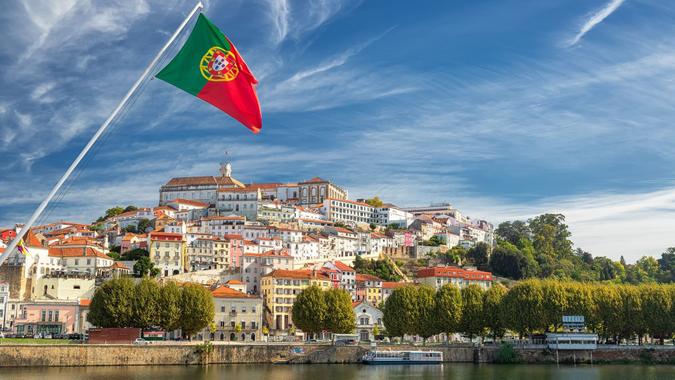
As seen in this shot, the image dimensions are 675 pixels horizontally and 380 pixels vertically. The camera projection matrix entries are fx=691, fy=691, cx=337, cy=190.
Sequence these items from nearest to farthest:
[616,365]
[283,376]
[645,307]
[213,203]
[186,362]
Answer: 1. [283,376]
2. [186,362]
3. [616,365]
4. [645,307]
5. [213,203]

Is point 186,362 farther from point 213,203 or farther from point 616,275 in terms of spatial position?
point 616,275

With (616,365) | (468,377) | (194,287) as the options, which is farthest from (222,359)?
(616,365)

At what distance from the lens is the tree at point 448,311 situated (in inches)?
2485

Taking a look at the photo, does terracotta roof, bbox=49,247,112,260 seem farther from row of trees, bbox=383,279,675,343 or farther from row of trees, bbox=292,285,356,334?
row of trees, bbox=383,279,675,343

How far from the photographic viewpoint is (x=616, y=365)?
191 feet

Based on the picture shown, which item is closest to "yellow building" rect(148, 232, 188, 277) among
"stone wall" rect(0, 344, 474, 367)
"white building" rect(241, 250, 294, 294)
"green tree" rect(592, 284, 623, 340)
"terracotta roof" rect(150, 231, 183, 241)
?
"terracotta roof" rect(150, 231, 183, 241)

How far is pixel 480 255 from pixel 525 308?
5581 centimetres

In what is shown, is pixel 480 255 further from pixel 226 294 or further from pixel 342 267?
pixel 226 294

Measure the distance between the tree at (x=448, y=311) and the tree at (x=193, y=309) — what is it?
2078 centimetres

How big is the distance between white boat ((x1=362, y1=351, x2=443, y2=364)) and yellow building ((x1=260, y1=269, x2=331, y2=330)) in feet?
60.2

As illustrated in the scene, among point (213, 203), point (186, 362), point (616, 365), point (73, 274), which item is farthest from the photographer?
point (213, 203)

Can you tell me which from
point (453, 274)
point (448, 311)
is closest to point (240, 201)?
point (453, 274)

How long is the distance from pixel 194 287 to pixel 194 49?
47.3 m

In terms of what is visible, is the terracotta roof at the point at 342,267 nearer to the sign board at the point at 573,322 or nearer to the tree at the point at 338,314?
the tree at the point at 338,314
